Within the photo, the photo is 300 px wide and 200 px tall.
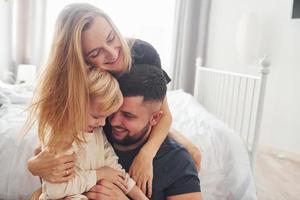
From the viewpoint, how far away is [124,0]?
301cm

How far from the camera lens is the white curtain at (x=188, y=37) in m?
3.08

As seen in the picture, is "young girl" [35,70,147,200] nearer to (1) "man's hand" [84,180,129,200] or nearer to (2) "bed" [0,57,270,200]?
(1) "man's hand" [84,180,129,200]

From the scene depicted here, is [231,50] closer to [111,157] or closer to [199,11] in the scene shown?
[199,11]

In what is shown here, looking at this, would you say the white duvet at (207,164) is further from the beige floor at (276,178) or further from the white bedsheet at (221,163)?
the beige floor at (276,178)

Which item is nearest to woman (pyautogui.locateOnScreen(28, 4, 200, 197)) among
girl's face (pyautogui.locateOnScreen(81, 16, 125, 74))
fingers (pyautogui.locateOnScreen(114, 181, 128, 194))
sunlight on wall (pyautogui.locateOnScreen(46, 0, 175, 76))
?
girl's face (pyautogui.locateOnScreen(81, 16, 125, 74))

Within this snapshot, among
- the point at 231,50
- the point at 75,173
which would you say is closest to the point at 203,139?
the point at 75,173

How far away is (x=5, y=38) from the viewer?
9.80ft

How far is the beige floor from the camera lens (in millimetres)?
1968

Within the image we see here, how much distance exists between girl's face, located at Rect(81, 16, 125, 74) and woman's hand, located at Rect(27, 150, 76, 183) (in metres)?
0.20

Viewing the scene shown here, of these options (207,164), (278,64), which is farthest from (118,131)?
(278,64)

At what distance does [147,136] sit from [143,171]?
0.26 ft

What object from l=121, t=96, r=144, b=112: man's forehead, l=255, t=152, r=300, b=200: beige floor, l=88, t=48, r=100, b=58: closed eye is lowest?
l=255, t=152, r=300, b=200: beige floor

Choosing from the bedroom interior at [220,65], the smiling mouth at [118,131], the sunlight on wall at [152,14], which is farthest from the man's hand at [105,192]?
the sunlight on wall at [152,14]

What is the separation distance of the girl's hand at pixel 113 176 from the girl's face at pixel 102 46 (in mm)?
214
